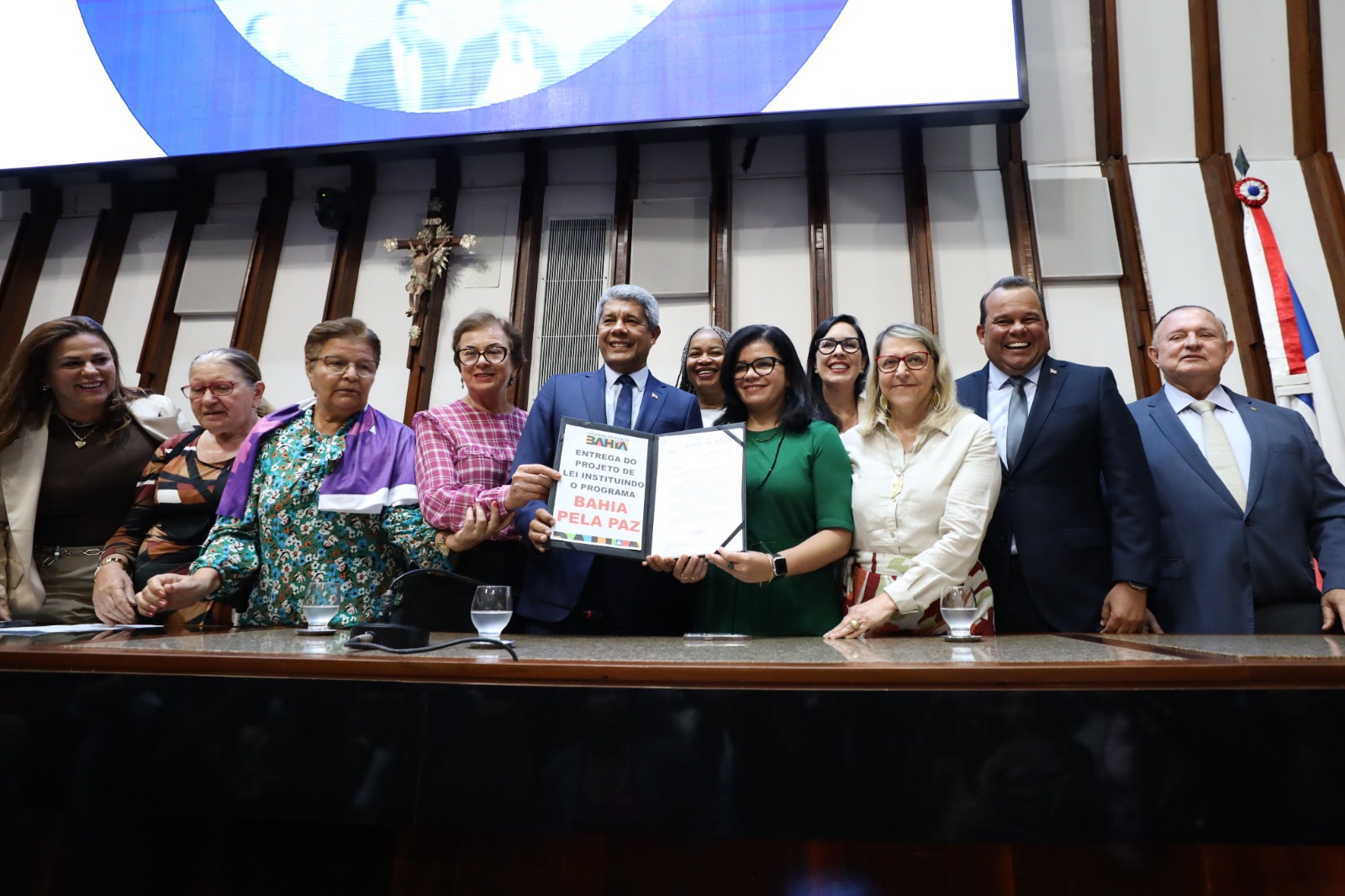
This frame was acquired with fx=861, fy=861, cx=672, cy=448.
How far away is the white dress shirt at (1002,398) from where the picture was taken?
7.80ft

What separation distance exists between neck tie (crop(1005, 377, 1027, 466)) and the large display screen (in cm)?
285

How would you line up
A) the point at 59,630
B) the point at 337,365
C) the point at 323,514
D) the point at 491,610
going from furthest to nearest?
the point at 337,365 → the point at 323,514 → the point at 59,630 → the point at 491,610

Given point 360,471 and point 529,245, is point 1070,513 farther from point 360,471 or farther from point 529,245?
point 529,245

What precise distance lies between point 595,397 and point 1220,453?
179 cm

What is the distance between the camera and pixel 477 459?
230cm

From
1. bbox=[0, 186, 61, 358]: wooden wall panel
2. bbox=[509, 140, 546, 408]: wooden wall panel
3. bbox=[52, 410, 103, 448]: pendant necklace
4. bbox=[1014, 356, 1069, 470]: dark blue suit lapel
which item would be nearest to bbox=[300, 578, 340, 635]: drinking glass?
bbox=[52, 410, 103, 448]: pendant necklace

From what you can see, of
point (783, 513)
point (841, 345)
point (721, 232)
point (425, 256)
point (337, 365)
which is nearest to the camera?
point (783, 513)

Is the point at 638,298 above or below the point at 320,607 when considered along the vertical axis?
above

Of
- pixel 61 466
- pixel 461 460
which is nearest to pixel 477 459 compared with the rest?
pixel 461 460

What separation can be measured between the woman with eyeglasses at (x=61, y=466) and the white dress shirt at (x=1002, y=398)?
8.29ft

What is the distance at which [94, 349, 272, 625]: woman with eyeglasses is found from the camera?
2.35 metres

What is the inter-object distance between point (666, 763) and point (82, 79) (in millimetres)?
6467

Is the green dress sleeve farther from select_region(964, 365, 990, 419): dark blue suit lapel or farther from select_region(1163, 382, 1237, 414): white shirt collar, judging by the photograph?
select_region(1163, 382, 1237, 414): white shirt collar

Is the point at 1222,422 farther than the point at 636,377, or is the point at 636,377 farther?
the point at 1222,422
